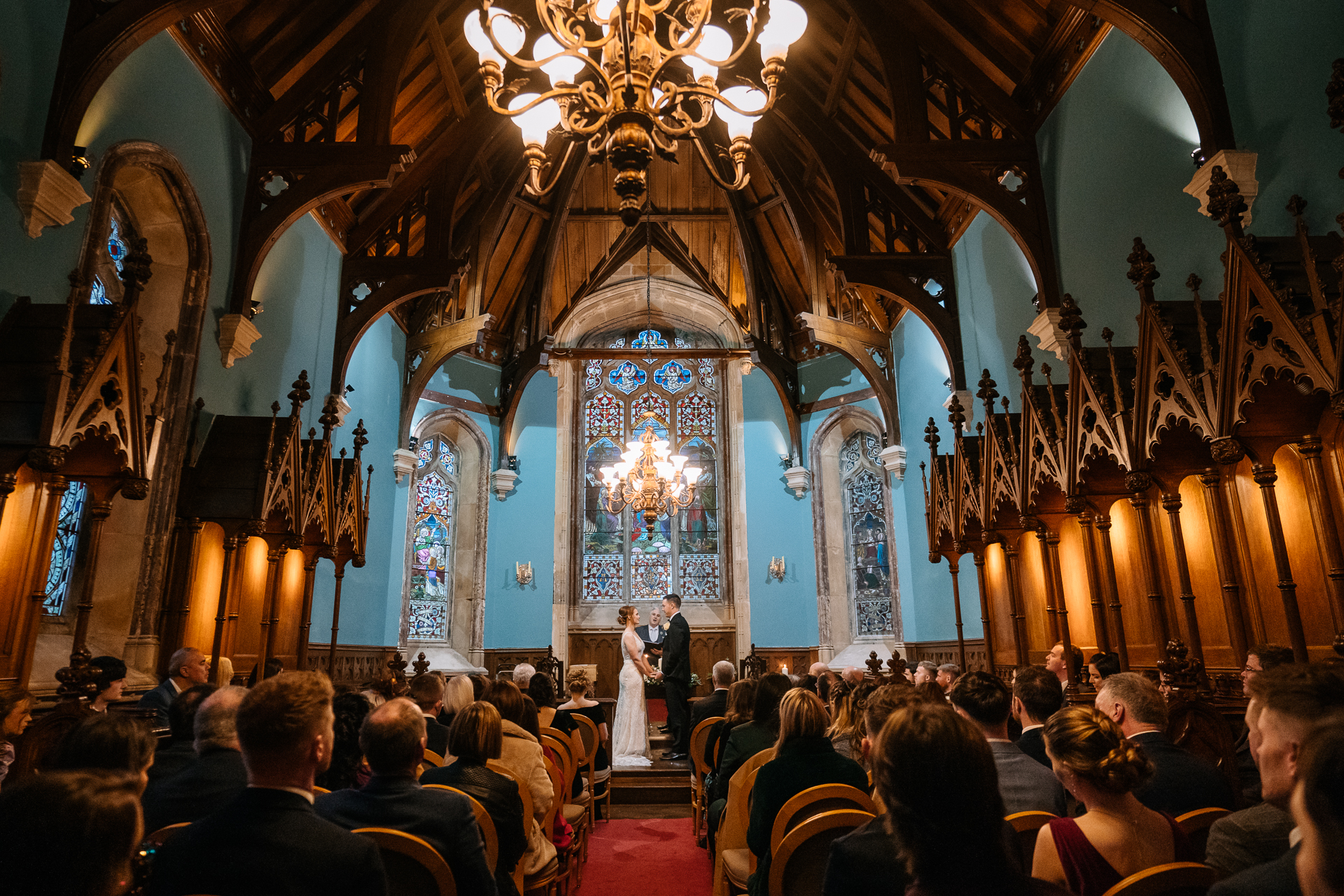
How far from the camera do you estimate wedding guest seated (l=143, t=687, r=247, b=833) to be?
96.1 inches

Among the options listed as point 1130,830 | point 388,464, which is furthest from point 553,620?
point 1130,830

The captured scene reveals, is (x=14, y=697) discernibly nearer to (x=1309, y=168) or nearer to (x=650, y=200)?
(x=1309, y=168)

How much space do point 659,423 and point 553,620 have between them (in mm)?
3916

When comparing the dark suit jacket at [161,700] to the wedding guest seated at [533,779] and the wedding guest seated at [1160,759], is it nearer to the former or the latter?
the wedding guest seated at [533,779]

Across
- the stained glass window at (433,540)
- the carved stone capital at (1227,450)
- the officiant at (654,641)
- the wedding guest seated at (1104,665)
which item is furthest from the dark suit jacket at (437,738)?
the stained glass window at (433,540)

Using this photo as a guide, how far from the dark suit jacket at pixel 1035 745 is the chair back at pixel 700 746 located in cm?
274

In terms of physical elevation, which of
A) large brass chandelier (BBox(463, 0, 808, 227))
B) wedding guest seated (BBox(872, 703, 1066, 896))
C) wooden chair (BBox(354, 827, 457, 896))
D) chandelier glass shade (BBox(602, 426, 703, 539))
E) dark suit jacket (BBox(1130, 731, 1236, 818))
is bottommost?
wooden chair (BBox(354, 827, 457, 896))

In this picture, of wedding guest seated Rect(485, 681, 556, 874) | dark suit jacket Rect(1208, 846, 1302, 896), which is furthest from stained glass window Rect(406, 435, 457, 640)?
dark suit jacket Rect(1208, 846, 1302, 896)

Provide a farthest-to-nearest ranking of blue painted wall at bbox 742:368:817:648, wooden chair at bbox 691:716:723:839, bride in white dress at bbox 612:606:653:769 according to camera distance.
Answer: blue painted wall at bbox 742:368:817:648 < bride in white dress at bbox 612:606:653:769 < wooden chair at bbox 691:716:723:839

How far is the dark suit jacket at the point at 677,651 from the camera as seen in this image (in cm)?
977

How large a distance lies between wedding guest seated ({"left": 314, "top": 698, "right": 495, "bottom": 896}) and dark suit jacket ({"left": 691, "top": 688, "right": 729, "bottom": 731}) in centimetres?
445

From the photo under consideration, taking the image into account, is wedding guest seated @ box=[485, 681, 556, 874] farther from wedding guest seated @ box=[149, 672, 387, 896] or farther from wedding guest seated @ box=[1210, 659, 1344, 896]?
wedding guest seated @ box=[1210, 659, 1344, 896]

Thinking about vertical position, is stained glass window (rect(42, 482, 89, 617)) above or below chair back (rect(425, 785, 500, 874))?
above

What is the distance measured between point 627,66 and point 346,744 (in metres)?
3.71
